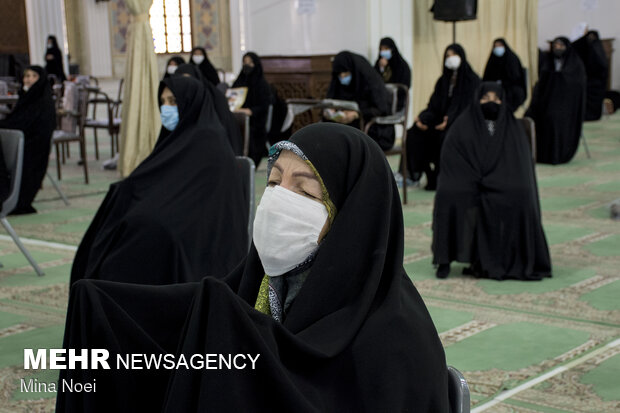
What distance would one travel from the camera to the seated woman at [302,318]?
3.55ft

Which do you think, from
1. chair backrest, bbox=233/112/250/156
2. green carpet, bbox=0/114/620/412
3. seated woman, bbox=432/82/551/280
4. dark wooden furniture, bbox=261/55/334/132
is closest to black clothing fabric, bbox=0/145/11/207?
green carpet, bbox=0/114/620/412

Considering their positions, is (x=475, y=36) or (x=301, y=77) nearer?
(x=301, y=77)

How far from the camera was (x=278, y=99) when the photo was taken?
8.43 m

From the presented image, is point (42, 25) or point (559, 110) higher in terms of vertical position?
point (42, 25)

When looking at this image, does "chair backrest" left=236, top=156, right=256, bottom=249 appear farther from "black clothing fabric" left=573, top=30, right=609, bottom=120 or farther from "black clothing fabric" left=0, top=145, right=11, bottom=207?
"black clothing fabric" left=573, top=30, right=609, bottom=120

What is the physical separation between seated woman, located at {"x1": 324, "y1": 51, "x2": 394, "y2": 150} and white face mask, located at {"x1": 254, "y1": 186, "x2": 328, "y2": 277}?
A: 4.76 meters

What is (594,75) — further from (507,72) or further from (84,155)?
(84,155)

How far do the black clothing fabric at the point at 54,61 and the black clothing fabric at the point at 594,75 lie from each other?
21.8 ft

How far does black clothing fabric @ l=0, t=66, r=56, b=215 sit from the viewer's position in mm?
5871

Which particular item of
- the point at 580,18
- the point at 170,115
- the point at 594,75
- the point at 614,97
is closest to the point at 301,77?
the point at 594,75

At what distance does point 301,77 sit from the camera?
8.75m

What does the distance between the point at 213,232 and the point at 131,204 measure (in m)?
0.32

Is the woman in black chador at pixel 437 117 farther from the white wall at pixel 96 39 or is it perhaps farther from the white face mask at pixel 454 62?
the white wall at pixel 96 39

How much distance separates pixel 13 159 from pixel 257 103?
155 inches
